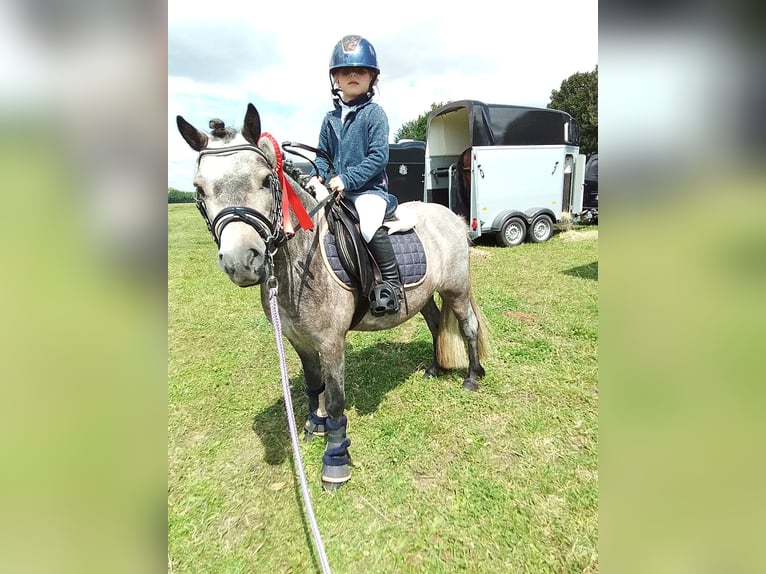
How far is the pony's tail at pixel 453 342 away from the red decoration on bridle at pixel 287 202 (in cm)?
225

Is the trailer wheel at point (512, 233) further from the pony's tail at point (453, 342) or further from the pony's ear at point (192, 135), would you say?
the pony's ear at point (192, 135)

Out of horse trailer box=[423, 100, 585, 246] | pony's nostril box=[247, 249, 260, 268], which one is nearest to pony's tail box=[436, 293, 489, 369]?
pony's nostril box=[247, 249, 260, 268]

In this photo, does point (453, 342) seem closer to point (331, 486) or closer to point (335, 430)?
point (335, 430)

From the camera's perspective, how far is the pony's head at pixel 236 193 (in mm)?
1971

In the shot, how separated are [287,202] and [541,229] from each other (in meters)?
12.4

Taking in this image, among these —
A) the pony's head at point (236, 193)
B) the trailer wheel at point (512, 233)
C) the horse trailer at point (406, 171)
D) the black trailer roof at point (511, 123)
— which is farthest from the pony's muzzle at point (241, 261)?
the horse trailer at point (406, 171)

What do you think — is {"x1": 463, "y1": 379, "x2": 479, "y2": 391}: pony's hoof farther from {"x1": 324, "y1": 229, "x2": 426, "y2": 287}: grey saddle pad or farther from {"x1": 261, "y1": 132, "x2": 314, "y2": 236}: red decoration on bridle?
{"x1": 261, "y1": 132, "x2": 314, "y2": 236}: red decoration on bridle

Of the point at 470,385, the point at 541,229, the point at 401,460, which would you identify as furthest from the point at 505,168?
the point at 401,460

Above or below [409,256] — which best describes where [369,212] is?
above

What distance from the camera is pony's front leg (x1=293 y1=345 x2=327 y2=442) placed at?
3559 millimetres

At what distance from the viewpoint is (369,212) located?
3.10 meters
